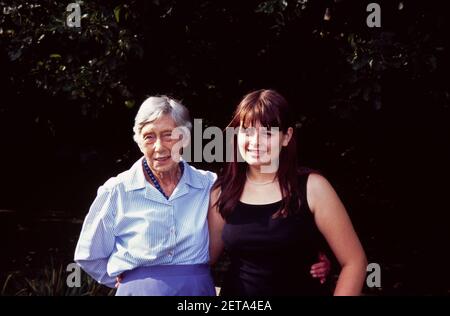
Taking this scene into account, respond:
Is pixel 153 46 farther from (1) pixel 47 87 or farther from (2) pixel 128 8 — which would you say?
(1) pixel 47 87

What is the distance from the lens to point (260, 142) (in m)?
2.98

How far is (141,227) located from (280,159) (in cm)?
77

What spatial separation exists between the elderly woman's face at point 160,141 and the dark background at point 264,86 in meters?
1.66

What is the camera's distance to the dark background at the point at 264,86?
480 centimetres

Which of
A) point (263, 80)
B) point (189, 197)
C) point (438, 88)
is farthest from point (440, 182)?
point (189, 197)

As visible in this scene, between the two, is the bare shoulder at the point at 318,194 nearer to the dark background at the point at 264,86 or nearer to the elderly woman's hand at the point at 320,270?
the elderly woman's hand at the point at 320,270

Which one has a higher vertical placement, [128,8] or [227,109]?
[128,8]

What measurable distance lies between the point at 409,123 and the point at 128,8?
2.81 metres

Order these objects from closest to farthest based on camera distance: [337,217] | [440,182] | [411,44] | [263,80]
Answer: [337,217] < [411,44] < [263,80] < [440,182]

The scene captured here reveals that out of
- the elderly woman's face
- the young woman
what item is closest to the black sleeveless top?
the young woman

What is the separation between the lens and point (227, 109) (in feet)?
19.4

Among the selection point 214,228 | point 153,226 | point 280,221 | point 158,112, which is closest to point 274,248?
point 280,221

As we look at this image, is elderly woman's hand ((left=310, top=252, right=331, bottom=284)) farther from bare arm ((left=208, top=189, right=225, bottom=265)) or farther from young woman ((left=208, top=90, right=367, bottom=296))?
bare arm ((left=208, top=189, right=225, bottom=265))
